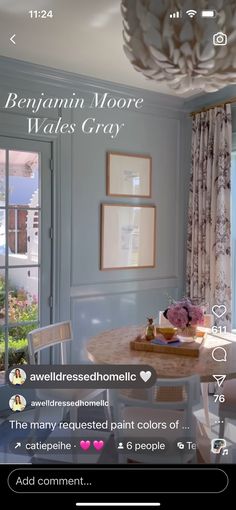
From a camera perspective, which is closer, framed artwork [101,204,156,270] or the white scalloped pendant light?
the white scalloped pendant light

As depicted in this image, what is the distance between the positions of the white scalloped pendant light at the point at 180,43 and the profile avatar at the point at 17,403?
622 mm

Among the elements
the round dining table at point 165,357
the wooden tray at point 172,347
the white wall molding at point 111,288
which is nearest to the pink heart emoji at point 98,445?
the round dining table at point 165,357

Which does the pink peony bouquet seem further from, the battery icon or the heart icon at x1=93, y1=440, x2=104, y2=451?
the battery icon

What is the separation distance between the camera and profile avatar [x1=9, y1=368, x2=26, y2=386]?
58cm

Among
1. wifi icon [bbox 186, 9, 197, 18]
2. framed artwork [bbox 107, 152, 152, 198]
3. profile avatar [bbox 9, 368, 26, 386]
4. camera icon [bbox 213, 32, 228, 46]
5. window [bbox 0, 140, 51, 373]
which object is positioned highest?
wifi icon [bbox 186, 9, 197, 18]

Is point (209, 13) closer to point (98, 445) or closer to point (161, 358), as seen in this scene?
point (98, 445)

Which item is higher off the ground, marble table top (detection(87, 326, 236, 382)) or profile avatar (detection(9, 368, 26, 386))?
profile avatar (detection(9, 368, 26, 386))

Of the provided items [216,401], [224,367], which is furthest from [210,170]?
[216,401]

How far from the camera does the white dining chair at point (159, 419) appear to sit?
53cm

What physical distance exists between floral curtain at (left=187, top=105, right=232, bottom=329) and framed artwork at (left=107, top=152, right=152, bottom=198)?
52cm

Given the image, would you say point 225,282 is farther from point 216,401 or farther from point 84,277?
point 216,401

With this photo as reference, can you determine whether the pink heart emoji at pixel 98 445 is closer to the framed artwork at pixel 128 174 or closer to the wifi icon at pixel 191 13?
the wifi icon at pixel 191 13
